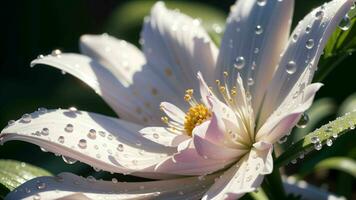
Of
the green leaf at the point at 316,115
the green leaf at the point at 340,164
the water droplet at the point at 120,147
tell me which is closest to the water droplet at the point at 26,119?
the water droplet at the point at 120,147

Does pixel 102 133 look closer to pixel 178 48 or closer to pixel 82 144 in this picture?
pixel 82 144

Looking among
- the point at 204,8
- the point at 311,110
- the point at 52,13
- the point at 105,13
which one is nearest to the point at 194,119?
the point at 311,110

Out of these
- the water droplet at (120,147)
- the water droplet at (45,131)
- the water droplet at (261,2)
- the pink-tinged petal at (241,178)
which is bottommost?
the pink-tinged petal at (241,178)

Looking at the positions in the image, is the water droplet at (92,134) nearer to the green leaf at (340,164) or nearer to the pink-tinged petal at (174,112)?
the pink-tinged petal at (174,112)

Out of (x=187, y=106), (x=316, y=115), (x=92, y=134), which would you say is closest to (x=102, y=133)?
(x=92, y=134)

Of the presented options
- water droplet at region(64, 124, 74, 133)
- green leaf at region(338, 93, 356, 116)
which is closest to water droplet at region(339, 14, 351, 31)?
water droplet at region(64, 124, 74, 133)

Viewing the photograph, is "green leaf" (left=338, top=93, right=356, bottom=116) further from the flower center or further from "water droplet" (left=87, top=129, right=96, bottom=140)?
"water droplet" (left=87, top=129, right=96, bottom=140)

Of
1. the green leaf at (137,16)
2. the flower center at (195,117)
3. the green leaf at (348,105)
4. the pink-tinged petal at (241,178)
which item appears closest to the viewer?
the pink-tinged petal at (241,178)
